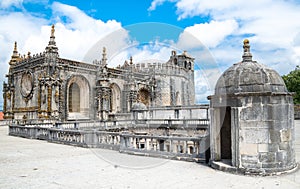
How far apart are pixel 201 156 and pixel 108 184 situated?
3389mm

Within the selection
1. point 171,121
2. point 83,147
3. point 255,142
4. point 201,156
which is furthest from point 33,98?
point 255,142

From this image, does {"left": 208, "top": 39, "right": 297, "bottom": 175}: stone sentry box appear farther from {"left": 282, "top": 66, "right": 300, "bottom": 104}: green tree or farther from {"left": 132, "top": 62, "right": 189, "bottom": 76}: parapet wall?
{"left": 282, "top": 66, "right": 300, "bottom": 104}: green tree

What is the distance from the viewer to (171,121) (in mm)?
20938

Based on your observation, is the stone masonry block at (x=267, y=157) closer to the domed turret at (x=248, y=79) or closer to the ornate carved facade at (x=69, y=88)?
the domed turret at (x=248, y=79)

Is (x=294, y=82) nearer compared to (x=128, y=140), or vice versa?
(x=128, y=140)

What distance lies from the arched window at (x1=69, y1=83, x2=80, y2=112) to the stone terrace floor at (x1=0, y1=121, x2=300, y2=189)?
66.8ft

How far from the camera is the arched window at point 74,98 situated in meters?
28.7

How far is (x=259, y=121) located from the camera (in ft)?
21.1

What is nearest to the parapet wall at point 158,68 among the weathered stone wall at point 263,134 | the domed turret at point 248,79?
the domed turret at point 248,79

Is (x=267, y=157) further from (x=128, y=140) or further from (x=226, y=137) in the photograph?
(x=128, y=140)

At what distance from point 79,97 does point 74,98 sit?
0.60 m

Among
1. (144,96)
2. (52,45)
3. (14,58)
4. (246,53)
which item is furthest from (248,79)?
(144,96)

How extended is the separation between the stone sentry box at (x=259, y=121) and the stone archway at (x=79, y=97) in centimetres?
2367

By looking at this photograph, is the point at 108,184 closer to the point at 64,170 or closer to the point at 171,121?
the point at 64,170
